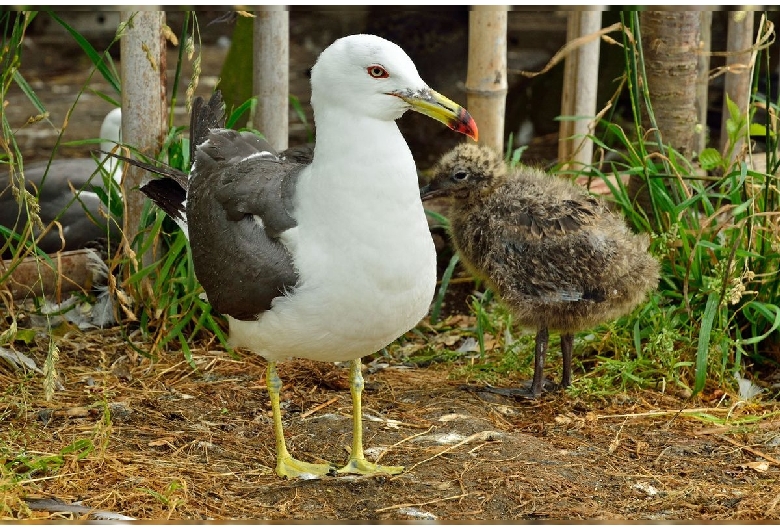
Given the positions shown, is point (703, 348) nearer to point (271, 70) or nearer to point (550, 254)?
point (550, 254)

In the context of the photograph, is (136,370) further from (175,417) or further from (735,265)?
(735,265)

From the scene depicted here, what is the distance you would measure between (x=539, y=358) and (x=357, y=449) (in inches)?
45.5

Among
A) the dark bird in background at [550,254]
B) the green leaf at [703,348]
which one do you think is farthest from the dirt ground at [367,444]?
the dark bird in background at [550,254]

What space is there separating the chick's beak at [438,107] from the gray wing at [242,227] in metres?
0.59

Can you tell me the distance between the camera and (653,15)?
5.92 metres

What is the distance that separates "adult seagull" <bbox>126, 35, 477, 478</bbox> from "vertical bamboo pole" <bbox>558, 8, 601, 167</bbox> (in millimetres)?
2838

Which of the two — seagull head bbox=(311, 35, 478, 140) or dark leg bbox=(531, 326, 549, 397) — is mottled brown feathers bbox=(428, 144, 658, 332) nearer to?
dark leg bbox=(531, 326, 549, 397)

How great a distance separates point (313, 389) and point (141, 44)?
198 cm

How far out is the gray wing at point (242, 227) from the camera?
4105 mm

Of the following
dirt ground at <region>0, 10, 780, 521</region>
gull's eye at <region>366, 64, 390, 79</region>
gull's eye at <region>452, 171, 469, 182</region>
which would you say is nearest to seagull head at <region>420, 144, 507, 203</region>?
gull's eye at <region>452, 171, 469, 182</region>

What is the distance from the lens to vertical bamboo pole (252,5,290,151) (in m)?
6.16

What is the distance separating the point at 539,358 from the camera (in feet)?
17.0

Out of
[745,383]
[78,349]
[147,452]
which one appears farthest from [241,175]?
[745,383]

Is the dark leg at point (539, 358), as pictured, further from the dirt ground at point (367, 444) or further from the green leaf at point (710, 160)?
the green leaf at point (710, 160)
